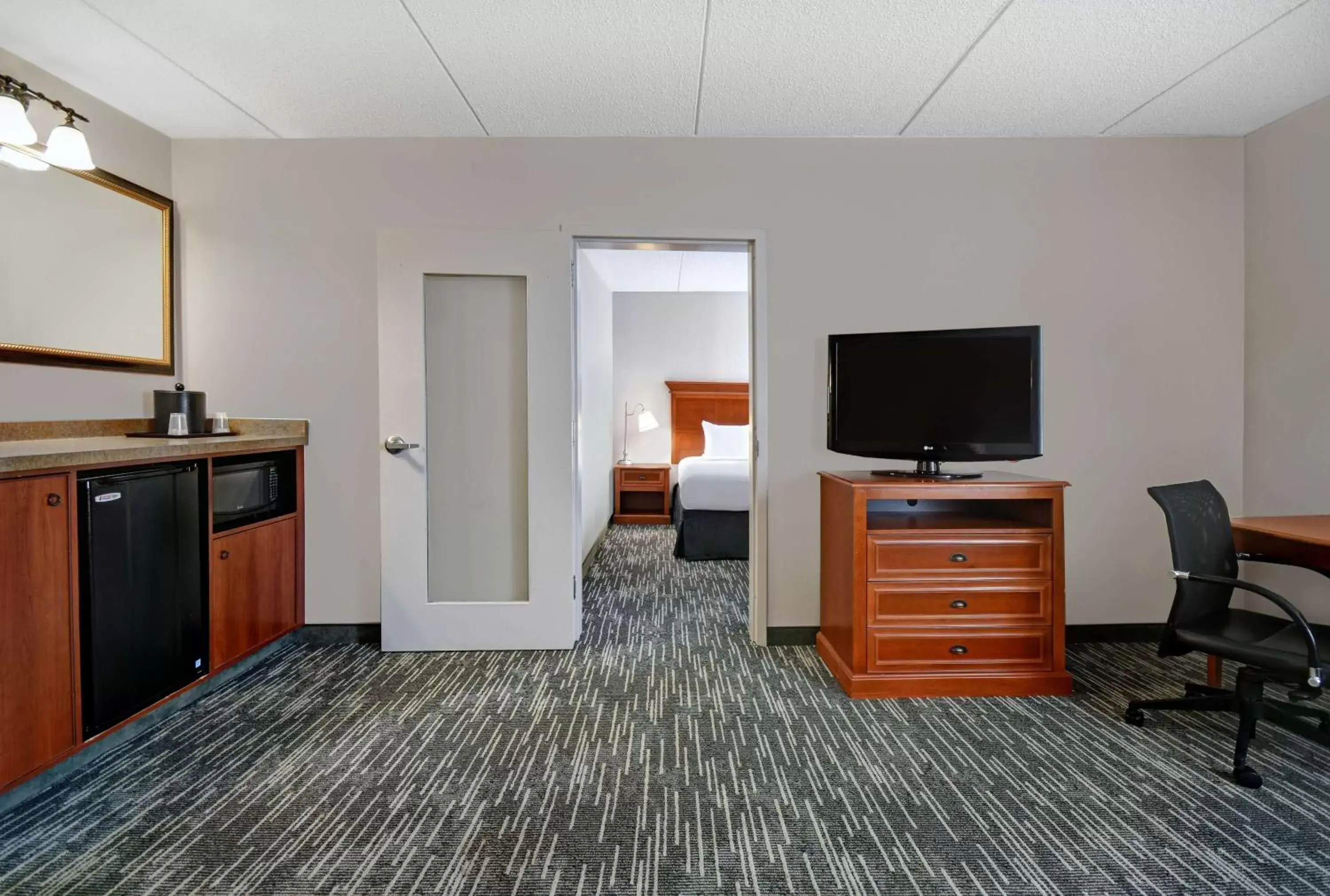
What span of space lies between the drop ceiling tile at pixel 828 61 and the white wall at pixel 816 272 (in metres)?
0.19

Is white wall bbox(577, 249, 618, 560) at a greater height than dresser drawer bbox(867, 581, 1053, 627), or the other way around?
white wall bbox(577, 249, 618, 560)

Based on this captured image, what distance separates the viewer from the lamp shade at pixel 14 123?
6.18 feet

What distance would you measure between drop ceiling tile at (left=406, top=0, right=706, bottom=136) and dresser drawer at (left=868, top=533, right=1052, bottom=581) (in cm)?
188

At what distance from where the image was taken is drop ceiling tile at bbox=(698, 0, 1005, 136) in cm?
195

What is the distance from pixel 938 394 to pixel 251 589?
114 inches

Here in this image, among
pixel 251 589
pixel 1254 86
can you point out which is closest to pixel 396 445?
pixel 251 589

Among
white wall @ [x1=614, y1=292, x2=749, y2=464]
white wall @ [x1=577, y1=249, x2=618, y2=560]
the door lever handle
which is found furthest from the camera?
white wall @ [x1=614, y1=292, x2=749, y2=464]

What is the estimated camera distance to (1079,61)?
2.21 metres

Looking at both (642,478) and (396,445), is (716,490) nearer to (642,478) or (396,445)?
(642,478)

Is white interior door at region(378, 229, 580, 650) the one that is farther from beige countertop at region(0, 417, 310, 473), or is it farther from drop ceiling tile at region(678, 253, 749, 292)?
drop ceiling tile at region(678, 253, 749, 292)

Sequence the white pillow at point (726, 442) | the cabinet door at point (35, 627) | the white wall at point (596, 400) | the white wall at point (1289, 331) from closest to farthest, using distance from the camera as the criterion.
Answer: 1. the cabinet door at point (35, 627)
2. the white wall at point (1289, 331)
3. the white wall at point (596, 400)
4. the white pillow at point (726, 442)

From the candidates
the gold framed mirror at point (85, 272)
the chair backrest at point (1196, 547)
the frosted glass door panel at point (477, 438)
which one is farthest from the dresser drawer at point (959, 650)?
the gold framed mirror at point (85, 272)

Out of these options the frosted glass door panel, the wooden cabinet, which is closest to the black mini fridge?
the wooden cabinet

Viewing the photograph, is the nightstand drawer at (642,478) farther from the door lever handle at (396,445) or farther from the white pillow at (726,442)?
the door lever handle at (396,445)
